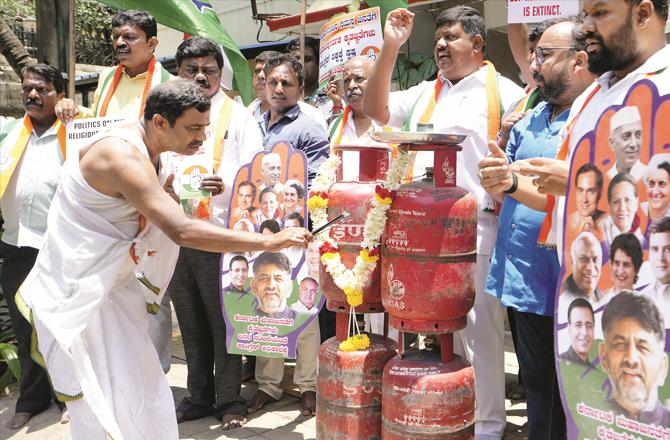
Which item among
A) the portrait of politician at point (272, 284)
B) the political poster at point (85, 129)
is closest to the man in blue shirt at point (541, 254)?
the portrait of politician at point (272, 284)

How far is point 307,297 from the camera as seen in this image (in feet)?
14.0

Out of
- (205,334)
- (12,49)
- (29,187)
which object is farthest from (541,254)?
(12,49)

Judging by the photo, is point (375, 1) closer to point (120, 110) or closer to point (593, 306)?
point (120, 110)

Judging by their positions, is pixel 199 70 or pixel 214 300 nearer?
pixel 214 300

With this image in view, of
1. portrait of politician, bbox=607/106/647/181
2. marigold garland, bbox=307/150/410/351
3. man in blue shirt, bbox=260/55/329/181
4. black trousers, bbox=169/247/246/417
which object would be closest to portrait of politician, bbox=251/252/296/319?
black trousers, bbox=169/247/246/417

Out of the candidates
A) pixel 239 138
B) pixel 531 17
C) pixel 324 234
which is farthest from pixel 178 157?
pixel 531 17

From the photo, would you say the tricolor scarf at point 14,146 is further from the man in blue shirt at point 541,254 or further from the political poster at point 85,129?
the man in blue shirt at point 541,254

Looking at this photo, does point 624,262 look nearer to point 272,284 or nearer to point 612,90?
point 612,90

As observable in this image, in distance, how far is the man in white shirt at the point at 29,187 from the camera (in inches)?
187

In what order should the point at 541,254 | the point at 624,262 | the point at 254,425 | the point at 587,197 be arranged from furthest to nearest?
the point at 254,425
the point at 541,254
the point at 587,197
the point at 624,262

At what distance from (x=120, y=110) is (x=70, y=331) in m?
2.12

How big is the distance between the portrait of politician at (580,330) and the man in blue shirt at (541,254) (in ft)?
2.65

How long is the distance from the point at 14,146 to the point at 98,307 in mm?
2135

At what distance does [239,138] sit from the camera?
183 inches
